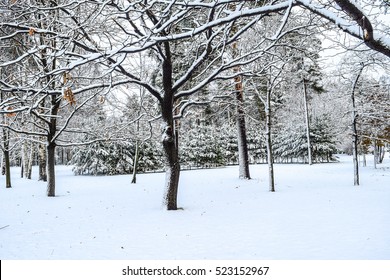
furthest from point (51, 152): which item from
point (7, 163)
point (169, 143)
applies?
point (7, 163)

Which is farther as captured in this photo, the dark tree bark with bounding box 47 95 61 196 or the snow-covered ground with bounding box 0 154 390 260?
the dark tree bark with bounding box 47 95 61 196

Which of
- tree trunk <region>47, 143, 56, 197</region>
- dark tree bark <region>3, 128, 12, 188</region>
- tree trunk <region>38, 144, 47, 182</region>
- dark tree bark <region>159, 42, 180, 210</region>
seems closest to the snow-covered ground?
→ dark tree bark <region>159, 42, 180, 210</region>

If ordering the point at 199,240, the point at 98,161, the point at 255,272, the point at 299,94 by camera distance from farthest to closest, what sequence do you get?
the point at 299,94 < the point at 98,161 < the point at 199,240 < the point at 255,272

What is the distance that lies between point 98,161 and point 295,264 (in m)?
22.2

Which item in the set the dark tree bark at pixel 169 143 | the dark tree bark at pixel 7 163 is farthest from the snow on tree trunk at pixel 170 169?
the dark tree bark at pixel 7 163

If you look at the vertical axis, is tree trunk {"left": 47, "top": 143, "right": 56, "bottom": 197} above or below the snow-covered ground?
above

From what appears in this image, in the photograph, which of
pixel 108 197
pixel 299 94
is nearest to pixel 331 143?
pixel 299 94

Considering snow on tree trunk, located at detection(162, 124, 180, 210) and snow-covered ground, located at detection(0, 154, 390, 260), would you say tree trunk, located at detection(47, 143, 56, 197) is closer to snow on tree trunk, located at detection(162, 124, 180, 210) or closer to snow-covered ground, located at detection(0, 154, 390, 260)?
snow-covered ground, located at detection(0, 154, 390, 260)

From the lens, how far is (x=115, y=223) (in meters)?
7.00

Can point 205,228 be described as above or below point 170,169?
below

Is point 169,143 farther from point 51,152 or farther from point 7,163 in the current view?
point 7,163

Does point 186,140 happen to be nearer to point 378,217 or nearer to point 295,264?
point 378,217

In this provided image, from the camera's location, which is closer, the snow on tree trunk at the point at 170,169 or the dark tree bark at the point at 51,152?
the snow on tree trunk at the point at 170,169

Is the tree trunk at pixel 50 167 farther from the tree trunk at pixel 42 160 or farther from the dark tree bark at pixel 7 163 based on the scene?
the tree trunk at pixel 42 160
